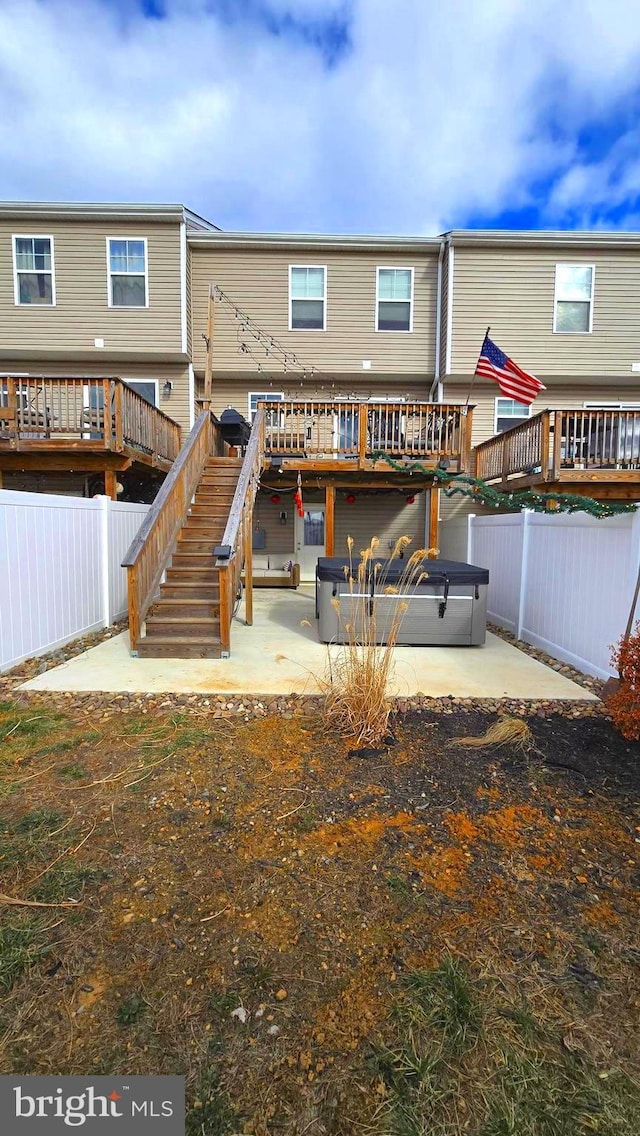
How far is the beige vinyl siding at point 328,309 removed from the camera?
35.9 ft

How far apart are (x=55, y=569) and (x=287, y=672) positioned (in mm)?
2748

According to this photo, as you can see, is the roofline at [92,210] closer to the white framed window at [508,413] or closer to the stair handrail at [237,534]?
the stair handrail at [237,534]

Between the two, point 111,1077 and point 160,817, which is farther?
point 160,817

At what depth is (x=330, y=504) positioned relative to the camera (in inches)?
375

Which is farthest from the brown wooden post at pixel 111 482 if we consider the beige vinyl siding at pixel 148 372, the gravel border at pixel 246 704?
the gravel border at pixel 246 704

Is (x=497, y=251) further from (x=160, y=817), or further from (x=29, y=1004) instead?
(x=29, y=1004)

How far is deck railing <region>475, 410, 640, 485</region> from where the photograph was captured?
8195 mm

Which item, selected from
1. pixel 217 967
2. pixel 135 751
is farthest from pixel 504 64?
pixel 217 967

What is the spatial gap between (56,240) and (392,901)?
13133mm

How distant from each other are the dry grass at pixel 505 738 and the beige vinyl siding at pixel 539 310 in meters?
9.11

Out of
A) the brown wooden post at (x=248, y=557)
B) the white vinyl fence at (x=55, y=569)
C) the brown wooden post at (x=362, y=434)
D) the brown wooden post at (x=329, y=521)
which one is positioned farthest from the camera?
the brown wooden post at (x=329, y=521)

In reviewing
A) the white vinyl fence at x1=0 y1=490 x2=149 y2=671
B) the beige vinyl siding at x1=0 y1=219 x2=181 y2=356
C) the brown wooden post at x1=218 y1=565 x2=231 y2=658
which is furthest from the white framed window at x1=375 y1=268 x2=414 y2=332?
the brown wooden post at x1=218 y1=565 x2=231 y2=658

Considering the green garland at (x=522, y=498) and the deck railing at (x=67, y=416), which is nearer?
the green garland at (x=522, y=498)

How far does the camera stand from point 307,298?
1108cm
